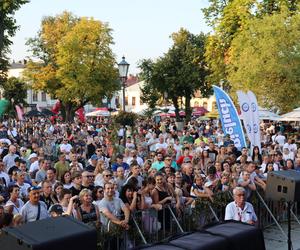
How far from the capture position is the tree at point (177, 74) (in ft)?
160

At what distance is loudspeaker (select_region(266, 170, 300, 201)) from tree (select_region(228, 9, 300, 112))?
69.4ft

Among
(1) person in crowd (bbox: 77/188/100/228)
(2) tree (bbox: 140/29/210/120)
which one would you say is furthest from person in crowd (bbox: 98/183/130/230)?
(2) tree (bbox: 140/29/210/120)

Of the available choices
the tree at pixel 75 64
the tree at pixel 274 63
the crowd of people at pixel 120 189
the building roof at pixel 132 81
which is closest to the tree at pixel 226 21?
the tree at pixel 274 63

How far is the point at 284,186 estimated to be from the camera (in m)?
8.05

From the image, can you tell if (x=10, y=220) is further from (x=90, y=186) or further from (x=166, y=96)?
(x=166, y=96)

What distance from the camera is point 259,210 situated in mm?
9984

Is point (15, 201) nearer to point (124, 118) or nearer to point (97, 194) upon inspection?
point (97, 194)

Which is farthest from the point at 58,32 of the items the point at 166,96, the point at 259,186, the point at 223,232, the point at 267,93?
the point at 223,232

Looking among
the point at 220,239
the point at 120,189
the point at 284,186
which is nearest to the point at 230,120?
the point at 120,189

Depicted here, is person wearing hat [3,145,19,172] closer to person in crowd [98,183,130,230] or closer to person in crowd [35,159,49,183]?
person in crowd [35,159,49,183]

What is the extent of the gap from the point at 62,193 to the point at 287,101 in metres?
24.2

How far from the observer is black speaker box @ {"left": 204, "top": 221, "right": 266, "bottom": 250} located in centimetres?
512

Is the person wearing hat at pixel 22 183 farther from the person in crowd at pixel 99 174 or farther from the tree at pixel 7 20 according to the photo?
the tree at pixel 7 20

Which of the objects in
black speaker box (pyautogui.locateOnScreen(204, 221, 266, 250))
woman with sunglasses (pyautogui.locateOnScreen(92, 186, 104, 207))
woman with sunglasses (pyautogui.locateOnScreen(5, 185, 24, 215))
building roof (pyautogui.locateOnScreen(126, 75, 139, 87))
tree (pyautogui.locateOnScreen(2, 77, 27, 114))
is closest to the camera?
black speaker box (pyautogui.locateOnScreen(204, 221, 266, 250))
